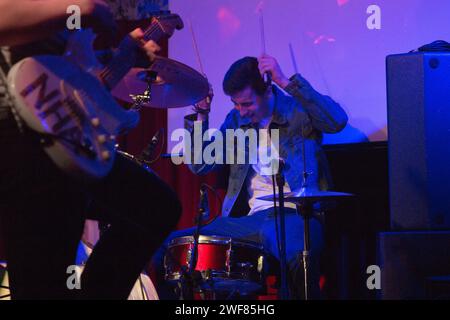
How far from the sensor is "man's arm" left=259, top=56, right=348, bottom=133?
377 centimetres

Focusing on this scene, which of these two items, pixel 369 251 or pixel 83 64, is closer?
pixel 83 64

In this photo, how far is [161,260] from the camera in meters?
3.64

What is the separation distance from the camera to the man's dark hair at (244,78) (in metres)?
3.89

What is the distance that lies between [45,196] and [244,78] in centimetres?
229

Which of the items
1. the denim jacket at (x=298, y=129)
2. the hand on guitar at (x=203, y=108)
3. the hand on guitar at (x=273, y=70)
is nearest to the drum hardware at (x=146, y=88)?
the hand on guitar at (x=203, y=108)

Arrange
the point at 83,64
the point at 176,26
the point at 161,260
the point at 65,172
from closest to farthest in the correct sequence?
the point at 65,172 → the point at 83,64 → the point at 176,26 → the point at 161,260

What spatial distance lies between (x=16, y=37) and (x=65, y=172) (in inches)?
15.4

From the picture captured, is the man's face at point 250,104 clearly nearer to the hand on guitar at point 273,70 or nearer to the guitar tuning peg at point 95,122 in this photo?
the hand on guitar at point 273,70

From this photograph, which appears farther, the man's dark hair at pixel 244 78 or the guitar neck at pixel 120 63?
the man's dark hair at pixel 244 78

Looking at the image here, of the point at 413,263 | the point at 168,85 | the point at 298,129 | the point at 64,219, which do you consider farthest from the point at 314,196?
the point at 64,219

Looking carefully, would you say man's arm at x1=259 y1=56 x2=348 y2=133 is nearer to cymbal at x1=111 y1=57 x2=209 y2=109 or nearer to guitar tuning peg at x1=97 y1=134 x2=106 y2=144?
cymbal at x1=111 y1=57 x2=209 y2=109

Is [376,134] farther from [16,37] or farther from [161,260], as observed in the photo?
[16,37]

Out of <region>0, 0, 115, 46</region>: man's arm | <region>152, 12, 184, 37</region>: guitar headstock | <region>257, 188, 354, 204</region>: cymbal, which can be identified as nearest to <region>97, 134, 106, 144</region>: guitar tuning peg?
<region>0, 0, 115, 46</region>: man's arm
